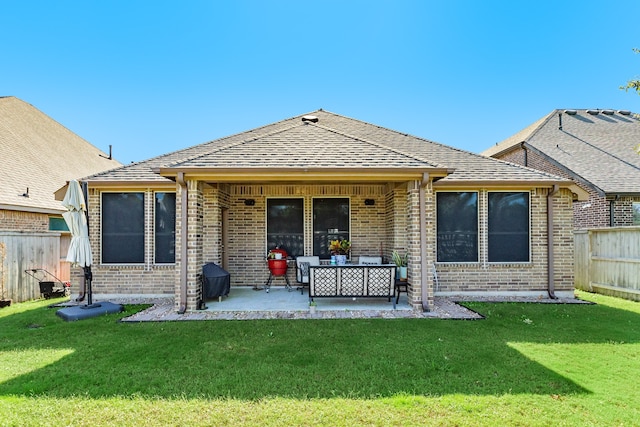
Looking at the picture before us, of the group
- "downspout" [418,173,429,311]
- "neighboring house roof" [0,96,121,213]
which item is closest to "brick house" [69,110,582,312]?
"downspout" [418,173,429,311]

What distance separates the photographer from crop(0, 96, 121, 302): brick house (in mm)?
8926

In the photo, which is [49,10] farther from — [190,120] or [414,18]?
[414,18]

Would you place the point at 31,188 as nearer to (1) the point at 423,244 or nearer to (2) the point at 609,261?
(1) the point at 423,244

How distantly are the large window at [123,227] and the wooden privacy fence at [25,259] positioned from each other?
2.37 meters

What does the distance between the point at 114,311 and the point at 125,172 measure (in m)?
3.61

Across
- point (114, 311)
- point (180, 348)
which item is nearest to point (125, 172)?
point (114, 311)

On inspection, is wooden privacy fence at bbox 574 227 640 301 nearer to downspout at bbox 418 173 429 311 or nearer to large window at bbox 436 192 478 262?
large window at bbox 436 192 478 262

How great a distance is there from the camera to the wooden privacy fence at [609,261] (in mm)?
8594

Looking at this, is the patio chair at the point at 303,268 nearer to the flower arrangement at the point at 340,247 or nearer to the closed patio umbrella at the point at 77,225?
the flower arrangement at the point at 340,247

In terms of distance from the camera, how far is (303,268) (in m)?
8.47

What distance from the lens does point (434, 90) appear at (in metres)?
17.2

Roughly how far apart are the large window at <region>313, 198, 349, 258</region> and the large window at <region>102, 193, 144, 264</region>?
4514 millimetres

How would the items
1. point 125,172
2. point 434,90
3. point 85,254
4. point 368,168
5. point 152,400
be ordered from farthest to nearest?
point 434,90 < point 125,172 < point 85,254 < point 368,168 < point 152,400

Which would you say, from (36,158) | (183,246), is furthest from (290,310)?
(36,158)
